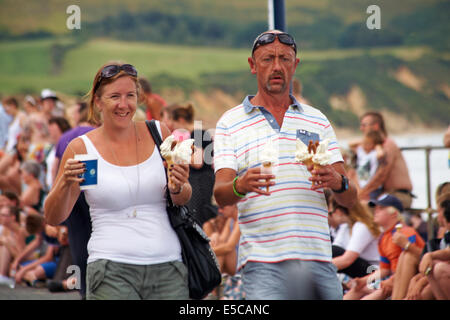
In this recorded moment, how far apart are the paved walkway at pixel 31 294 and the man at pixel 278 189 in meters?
5.03

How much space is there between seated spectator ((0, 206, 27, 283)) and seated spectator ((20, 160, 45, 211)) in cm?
57

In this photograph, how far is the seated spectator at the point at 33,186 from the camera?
1080cm

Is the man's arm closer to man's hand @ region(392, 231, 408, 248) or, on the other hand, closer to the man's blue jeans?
the man's blue jeans

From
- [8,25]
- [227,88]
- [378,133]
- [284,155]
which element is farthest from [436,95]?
[284,155]

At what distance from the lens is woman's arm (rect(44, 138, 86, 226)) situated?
3.75 meters

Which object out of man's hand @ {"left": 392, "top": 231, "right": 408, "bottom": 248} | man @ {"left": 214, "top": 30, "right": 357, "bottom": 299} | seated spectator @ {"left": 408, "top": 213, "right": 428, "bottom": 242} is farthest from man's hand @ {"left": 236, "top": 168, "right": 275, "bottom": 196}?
seated spectator @ {"left": 408, "top": 213, "right": 428, "bottom": 242}

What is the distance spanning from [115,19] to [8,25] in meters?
8.59

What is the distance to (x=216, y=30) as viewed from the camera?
61.0m

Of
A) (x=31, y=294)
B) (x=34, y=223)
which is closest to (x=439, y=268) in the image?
(x=31, y=294)

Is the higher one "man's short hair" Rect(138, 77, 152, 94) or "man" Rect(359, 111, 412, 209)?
"man's short hair" Rect(138, 77, 152, 94)

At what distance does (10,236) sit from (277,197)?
725cm

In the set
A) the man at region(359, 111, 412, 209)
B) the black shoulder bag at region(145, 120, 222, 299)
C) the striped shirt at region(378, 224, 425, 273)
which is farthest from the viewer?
the man at region(359, 111, 412, 209)

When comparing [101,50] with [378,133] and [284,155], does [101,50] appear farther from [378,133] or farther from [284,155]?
[284,155]

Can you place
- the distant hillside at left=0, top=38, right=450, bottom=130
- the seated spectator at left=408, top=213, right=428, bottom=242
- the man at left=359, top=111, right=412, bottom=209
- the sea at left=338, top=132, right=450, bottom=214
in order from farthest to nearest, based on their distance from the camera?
the distant hillside at left=0, top=38, right=450, bottom=130 < the man at left=359, top=111, right=412, bottom=209 < the sea at left=338, top=132, right=450, bottom=214 < the seated spectator at left=408, top=213, right=428, bottom=242
